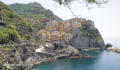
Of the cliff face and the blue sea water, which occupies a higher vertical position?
Answer: the cliff face

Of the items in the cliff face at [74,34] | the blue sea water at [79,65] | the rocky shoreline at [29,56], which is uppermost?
the cliff face at [74,34]

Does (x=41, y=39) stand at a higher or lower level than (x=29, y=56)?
higher

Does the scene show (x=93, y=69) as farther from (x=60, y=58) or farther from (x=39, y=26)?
(x=39, y=26)

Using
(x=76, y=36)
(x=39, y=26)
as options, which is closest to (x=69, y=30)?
(x=76, y=36)

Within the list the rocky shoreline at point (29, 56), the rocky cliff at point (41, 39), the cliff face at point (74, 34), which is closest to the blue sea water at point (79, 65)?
the rocky shoreline at point (29, 56)

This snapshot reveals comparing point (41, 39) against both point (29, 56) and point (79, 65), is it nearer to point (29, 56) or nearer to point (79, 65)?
point (29, 56)

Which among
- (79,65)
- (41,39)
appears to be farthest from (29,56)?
(41,39)

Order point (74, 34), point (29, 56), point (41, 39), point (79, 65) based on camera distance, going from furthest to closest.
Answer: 1. point (74, 34)
2. point (41, 39)
3. point (29, 56)
4. point (79, 65)

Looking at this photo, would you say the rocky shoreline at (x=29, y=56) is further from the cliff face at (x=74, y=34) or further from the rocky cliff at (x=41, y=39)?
the cliff face at (x=74, y=34)

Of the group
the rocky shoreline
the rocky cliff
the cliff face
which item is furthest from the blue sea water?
the cliff face

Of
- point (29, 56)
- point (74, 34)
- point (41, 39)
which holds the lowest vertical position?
point (29, 56)

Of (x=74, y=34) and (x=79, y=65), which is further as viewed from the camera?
(x=74, y=34)

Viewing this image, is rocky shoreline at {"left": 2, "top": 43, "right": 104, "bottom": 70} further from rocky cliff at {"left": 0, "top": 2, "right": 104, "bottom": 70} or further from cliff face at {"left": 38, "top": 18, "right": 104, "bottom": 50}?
cliff face at {"left": 38, "top": 18, "right": 104, "bottom": 50}

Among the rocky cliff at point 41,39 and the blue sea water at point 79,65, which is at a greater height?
the rocky cliff at point 41,39
